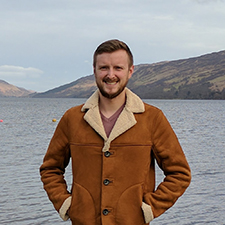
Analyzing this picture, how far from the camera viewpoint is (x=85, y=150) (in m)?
3.34

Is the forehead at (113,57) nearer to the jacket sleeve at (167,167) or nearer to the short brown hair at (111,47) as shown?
the short brown hair at (111,47)

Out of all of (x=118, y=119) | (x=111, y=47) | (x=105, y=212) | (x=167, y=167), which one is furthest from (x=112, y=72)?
(x=105, y=212)

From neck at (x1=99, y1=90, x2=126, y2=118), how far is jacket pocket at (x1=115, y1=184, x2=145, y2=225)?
2.09 feet

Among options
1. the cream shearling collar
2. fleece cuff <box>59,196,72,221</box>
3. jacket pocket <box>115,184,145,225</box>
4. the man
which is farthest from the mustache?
fleece cuff <box>59,196,72,221</box>

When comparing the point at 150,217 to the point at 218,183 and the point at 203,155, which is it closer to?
the point at 218,183

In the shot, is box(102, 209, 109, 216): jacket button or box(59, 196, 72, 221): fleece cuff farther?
box(59, 196, 72, 221): fleece cuff

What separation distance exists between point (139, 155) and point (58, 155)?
29.3 inches

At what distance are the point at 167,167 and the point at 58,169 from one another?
0.94 metres

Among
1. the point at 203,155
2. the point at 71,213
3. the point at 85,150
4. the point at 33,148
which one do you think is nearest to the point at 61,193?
the point at 71,213

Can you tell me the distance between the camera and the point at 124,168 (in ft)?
10.8

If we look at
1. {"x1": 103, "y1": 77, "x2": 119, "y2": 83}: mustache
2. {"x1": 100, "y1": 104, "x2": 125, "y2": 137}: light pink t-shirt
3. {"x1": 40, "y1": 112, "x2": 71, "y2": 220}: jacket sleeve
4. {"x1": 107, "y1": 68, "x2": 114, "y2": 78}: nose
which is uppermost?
{"x1": 107, "y1": 68, "x2": 114, "y2": 78}: nose

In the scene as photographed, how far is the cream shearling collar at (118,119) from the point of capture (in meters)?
3.30

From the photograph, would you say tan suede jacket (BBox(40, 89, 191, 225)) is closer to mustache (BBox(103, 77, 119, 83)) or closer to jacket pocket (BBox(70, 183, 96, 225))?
jacket pocket (BBox(70, 183, 96, 225))

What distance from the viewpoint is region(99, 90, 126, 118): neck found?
11.3ft
